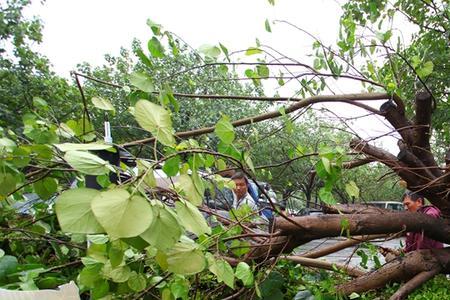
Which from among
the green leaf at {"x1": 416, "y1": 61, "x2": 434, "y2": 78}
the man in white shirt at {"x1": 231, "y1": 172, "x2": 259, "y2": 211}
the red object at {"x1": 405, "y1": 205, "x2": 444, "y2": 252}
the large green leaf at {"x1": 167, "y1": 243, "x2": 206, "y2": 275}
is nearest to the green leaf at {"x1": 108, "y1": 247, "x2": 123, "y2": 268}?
the large green leaf at {"x1": 167, "y1": 243, "x2": 206, "y2": 275}

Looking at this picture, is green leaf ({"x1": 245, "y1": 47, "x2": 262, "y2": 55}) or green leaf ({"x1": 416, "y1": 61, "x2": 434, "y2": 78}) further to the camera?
green leaf ({"x1": 416, "y1": 61, "x2": 434, "y2": 78})

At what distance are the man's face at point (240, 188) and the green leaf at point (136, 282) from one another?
1013 millimetres

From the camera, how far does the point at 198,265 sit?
93 cm

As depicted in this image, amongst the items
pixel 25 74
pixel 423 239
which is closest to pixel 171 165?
pixel 423 239

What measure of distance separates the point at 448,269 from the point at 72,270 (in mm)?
2128

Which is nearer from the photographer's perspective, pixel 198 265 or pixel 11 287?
pixel 198 265

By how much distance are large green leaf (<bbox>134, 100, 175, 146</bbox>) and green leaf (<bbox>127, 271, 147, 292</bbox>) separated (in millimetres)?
573

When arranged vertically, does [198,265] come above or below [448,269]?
above

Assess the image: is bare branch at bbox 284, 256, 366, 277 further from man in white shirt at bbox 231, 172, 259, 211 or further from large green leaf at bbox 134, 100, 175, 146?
large green leaf at bbox 134, 100, 175, 146

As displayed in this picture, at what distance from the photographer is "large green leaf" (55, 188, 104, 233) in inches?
26.9

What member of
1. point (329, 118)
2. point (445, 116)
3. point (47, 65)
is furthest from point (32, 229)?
point (47, 65)

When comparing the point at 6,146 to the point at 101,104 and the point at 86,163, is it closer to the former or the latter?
the point at 101,104

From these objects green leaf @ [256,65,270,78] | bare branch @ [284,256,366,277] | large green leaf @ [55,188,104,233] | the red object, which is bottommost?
bare branch @ [284,256,366,277]

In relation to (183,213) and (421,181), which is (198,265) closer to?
(183,213)
